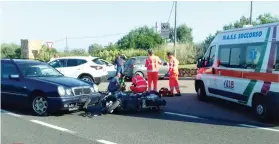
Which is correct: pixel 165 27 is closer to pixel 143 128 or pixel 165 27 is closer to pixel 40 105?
pixel 40 105

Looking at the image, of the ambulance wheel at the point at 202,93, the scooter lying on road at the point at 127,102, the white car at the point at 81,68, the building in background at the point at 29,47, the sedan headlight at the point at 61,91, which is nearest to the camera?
the sedan headlight at the point at 61,91

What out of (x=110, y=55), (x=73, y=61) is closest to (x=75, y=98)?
(x=73, y=61)

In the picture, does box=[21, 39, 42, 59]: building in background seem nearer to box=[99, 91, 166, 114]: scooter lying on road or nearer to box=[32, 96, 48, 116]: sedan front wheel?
box=[32, 96, 48, 116]: sedan front wheel

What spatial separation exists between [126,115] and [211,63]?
372 cm

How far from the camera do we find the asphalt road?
675 centimetres

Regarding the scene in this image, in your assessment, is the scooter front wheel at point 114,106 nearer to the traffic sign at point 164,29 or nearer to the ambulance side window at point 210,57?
the ambulance side window at point 210,57

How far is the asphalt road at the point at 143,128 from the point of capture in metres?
6.75

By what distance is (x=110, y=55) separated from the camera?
34.0m

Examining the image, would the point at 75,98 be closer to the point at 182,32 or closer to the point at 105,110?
the point at 105,110

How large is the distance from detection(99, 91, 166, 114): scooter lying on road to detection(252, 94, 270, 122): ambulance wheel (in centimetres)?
256

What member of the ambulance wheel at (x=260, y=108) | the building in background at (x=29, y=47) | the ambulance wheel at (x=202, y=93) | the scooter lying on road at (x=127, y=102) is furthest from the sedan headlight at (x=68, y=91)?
the building in background at (x=29, y=47)

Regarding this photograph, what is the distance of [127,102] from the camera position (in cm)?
952

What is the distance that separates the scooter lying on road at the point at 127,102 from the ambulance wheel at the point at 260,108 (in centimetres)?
256

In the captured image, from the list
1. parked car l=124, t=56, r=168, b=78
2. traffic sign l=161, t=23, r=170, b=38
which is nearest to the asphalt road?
parked car l=124, t=56, r=168, b=78
